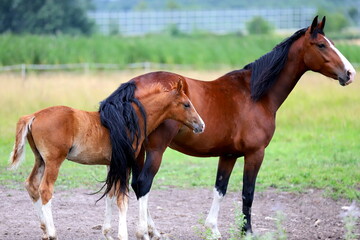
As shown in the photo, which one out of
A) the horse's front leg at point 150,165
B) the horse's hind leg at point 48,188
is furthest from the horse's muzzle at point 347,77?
the horse's hind leg at point 48,188

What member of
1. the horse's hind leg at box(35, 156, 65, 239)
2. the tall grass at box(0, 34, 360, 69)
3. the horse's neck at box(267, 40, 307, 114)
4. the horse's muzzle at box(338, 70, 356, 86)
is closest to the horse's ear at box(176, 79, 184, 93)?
the horse's neck at box(267, 40, 307, 114)

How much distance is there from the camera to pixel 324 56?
280 inches

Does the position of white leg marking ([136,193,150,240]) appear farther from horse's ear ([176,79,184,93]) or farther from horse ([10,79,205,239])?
horse's ear ([176,79,184,93])

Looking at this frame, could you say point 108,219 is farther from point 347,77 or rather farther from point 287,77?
point 347,77

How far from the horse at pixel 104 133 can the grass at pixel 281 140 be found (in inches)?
40.8

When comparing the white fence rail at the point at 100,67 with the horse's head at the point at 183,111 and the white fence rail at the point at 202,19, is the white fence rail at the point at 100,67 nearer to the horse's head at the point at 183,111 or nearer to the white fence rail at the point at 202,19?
the horse's head at the point at 183,111

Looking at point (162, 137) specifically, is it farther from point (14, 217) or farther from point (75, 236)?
point (14, 217)

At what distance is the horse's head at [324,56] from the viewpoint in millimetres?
7066

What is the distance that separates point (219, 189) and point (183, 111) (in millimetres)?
1140

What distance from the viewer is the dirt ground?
7199 millimetres

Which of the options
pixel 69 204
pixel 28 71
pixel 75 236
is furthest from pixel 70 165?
pixel 28 71

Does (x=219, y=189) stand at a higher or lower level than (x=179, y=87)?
lower

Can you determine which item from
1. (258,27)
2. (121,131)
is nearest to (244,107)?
(121,131)

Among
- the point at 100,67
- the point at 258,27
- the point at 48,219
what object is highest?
the point at 48,219
